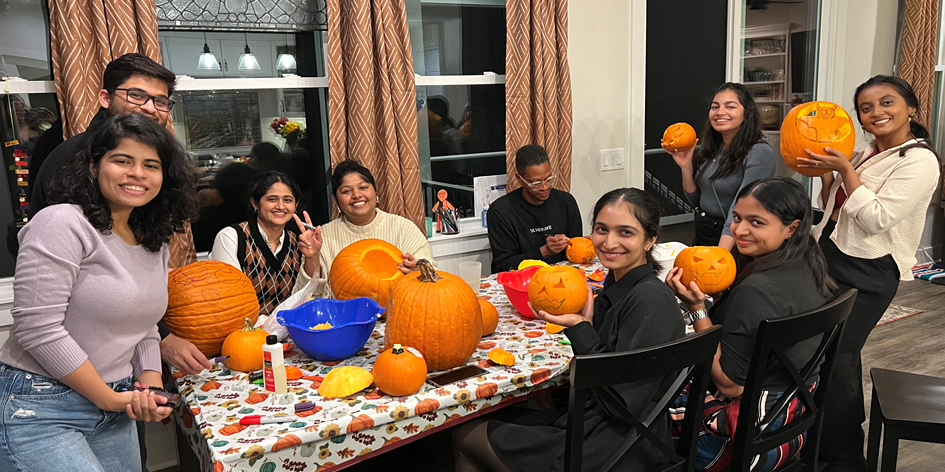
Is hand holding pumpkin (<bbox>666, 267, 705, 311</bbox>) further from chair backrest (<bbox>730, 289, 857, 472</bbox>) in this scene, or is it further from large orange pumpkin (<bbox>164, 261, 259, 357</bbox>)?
large orange pumpkin (<bbox>164, 261, 259, 357</bbox>)

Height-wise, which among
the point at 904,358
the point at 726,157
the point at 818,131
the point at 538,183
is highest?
the point at 818,131

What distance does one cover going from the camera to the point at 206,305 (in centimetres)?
195

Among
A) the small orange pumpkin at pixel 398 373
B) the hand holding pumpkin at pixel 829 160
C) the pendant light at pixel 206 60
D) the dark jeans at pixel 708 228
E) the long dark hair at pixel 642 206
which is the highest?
the pendant light at pixel 206 60

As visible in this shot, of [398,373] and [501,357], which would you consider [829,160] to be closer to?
[501,357]

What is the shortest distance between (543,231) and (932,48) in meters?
4.28

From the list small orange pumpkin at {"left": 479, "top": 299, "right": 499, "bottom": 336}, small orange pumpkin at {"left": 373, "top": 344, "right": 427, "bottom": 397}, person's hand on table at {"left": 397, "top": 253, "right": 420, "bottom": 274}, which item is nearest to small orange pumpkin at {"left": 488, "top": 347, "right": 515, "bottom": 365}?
small orange pumpkin at {"left": 479, "top": 299, "right": 499, "bottom": 336}

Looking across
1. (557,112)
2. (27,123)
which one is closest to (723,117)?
(557,112)

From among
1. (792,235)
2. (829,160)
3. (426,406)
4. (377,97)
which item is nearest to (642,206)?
(792,235)

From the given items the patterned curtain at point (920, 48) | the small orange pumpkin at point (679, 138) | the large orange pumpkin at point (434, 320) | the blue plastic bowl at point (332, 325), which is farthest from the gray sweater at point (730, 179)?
the patterned curtain at point (920, 48)

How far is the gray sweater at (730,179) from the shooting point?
3.09 metres

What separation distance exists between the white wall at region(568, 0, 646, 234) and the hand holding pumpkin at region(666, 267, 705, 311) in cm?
217

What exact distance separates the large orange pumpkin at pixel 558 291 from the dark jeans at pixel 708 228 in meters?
1.49

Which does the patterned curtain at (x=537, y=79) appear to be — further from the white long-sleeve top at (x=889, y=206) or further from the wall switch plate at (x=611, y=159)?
the white long-sleeve top at (x=889, y=206)

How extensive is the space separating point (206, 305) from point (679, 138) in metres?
2.33
